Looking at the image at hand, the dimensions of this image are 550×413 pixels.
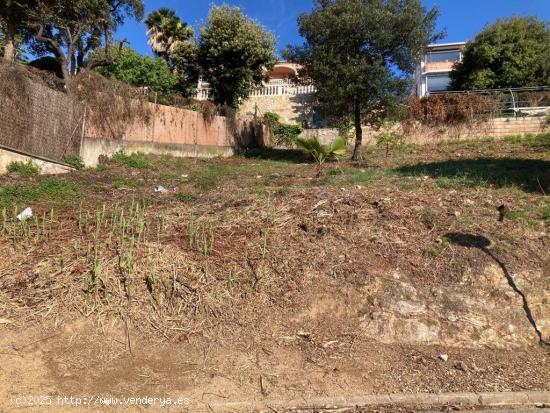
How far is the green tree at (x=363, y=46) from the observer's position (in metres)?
13.5

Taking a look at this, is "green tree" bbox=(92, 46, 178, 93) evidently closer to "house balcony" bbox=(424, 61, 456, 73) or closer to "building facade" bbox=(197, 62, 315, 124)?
"building facade" bbox=(197, 62, 315, 124)

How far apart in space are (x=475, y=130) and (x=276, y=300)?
1535cm

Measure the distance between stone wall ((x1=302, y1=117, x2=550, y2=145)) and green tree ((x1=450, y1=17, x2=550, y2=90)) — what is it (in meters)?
8.56

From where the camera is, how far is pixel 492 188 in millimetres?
7336

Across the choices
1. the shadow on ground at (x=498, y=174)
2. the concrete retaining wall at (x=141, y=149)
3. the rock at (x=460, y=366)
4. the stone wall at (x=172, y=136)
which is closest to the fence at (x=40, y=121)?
the concrete retaining wall at (x=141, y=149)

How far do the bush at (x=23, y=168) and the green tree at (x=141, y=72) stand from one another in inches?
534

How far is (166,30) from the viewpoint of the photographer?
28.5 meters

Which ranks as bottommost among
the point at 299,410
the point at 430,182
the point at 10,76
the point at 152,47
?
the point at 299,410

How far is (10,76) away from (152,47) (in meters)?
22.8

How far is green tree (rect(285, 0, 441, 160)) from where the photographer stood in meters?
13.5

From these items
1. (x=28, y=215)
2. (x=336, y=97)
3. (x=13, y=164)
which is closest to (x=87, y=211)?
(x=28, y=215)

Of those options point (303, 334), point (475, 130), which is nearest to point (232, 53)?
point (475, 130)

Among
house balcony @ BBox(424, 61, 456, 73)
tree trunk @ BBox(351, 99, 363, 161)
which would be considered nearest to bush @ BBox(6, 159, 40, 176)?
tree trunk @ BBox(351, 99, 363, 161)

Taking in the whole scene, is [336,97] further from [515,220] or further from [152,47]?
[152,47]
